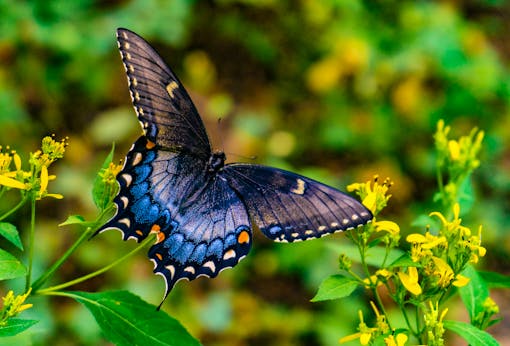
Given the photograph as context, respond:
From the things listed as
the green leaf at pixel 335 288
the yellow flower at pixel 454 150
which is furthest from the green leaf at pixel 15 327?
the yellow flower at pixel 454 150

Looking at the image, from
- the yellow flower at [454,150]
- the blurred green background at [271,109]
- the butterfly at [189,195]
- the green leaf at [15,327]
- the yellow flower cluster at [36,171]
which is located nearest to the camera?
the green leaf at [15,327]

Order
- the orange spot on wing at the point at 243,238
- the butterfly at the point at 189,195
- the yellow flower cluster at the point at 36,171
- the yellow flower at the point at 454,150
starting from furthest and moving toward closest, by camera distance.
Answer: the yellow flower at the point at 454,150 → the orange spot on wing at the point at 243,238 → the butterfly at the point at 189,195 → the yellow flower cluster at the point at 36,171

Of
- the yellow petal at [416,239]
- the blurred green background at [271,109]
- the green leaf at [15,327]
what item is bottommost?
the green leaf at [15,327]

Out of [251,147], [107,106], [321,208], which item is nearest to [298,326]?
[251,147]

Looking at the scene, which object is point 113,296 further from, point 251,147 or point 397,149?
point 397,149

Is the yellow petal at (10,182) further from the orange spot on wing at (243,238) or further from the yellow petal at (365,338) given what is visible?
the yellow petal at (365,338)

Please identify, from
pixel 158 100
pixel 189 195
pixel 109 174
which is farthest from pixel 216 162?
pixel 109 174

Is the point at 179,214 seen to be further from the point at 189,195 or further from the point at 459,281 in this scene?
the point at 459,281

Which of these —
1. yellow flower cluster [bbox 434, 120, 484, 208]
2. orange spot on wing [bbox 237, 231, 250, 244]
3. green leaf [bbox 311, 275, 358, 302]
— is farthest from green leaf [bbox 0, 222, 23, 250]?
yellow flower cluster [bbox 434, 120, 484, 208]
